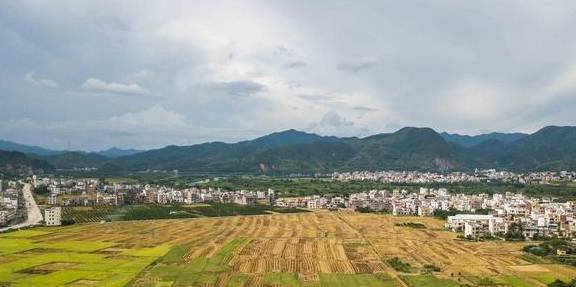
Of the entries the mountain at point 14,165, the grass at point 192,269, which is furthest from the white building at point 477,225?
the mountain at point 14,165

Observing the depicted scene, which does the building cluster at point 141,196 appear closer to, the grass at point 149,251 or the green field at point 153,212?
the green field at point 153,212

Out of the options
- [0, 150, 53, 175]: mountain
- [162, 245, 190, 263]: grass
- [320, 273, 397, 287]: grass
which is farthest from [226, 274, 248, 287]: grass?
[0, 150, 53, 175]: mountain

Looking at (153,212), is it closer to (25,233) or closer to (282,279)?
(25,233)

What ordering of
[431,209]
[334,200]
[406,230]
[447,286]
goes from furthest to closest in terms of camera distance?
1. [334,200]
2. [431,209]
3. [406,230]
4. [447,286]

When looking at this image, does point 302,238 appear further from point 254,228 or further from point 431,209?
point 431,209

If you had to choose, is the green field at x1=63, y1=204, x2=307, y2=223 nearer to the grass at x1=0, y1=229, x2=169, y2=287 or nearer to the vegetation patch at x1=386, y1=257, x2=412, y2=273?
the grass at x1=0, y1=229, x2=169, y2=287

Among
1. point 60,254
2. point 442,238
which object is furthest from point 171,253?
point 442,238
